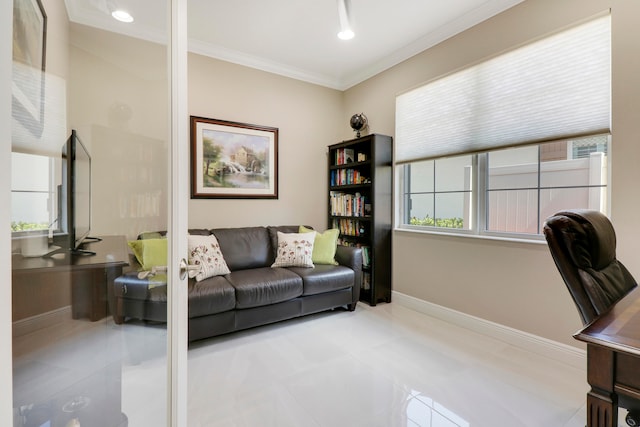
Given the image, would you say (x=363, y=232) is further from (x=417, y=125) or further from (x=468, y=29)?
(x=468, y=29)

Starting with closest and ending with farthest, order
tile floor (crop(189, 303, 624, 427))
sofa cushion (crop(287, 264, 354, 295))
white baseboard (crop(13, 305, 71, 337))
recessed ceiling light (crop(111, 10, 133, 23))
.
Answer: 1. white baseboard (crop(13, 305, 71, 337))
2. recessed ceiling light (crop(111, 10, 133, 23))
3. tile floor (crop(189, 303, 624, 427))
4. sofa cushion (crop(287, 264, 354, 295))

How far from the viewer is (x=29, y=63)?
0.69 meters

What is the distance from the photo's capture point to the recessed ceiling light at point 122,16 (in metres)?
1.22

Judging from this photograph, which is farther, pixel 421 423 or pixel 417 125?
pixel 417 125

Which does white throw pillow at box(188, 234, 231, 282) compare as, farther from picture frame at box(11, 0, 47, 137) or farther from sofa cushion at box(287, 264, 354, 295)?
Result: picture frame at box(11, 0, 47, 137)

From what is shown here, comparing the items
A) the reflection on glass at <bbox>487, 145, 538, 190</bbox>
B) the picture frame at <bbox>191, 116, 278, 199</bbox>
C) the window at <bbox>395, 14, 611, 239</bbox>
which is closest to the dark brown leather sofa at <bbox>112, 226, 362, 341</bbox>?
the picture frame at <bbox>191, 116, 278, 199</bbox>

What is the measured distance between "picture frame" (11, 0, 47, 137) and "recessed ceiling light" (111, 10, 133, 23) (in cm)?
46

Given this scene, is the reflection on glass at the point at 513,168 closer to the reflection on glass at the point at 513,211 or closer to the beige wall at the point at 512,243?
the reflection on glass at the point at 513,211

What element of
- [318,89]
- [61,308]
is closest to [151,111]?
[61,308]

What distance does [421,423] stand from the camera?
155 cm

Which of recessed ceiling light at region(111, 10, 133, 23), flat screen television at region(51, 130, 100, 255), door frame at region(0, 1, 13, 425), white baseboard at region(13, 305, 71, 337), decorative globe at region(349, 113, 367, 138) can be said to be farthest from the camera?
decorative globe at region(349, 113, 367, 138)

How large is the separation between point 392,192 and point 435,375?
198cm

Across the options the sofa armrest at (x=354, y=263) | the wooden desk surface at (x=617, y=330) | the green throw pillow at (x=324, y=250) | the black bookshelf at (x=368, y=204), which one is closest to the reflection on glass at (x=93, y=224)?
the wooden desk surface at (x=617, y=330)

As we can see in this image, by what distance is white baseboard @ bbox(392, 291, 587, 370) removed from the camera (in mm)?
2084
